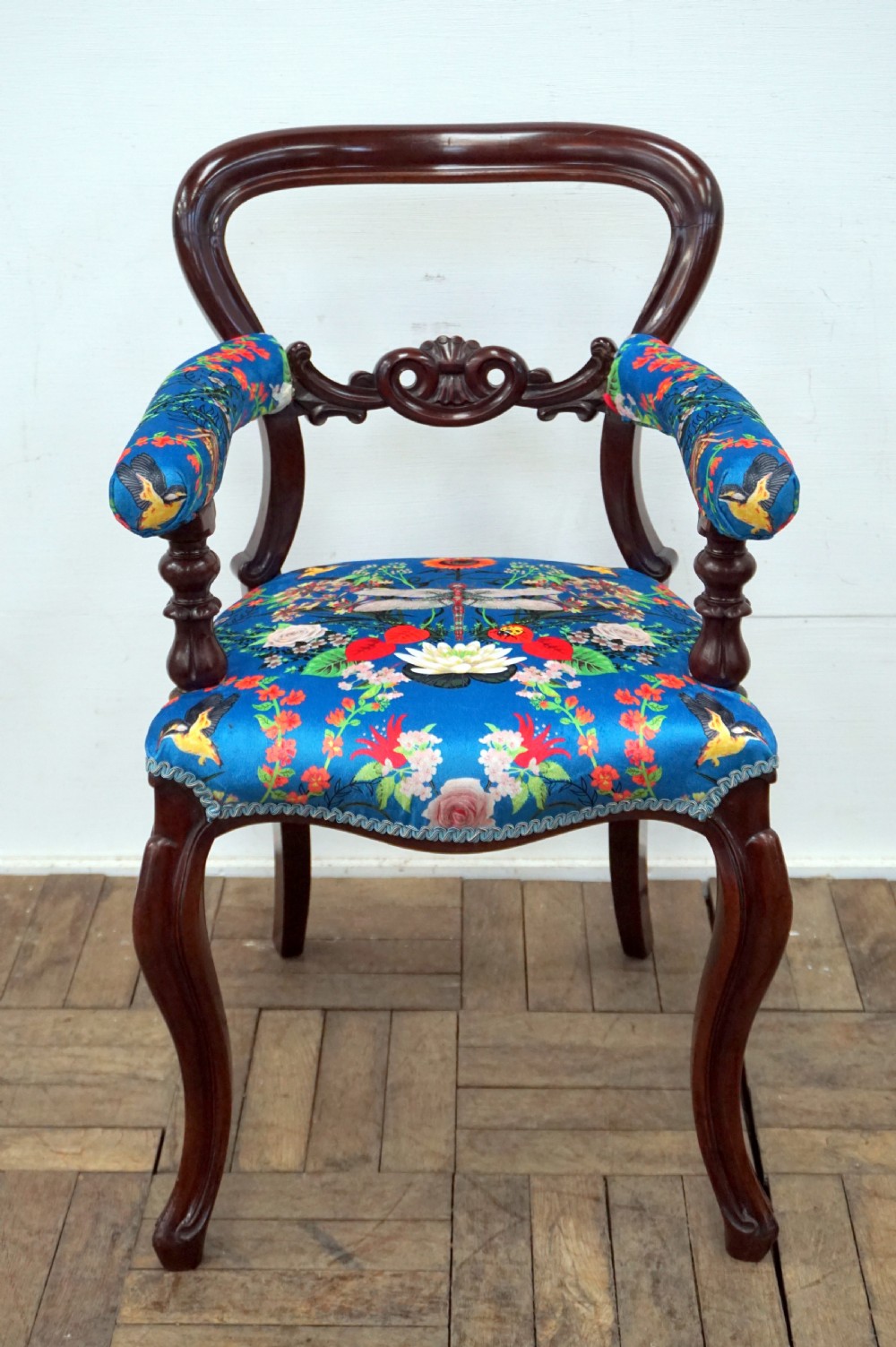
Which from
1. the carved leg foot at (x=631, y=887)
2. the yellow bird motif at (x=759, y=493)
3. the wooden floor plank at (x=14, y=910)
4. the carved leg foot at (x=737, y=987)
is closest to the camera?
the yellow bird motif at (x=759, y=493)

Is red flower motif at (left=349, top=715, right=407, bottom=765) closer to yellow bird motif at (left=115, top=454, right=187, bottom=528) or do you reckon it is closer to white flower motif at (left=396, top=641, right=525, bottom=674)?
white flower motif at (left=396, top=641, right=525, bottom=674)

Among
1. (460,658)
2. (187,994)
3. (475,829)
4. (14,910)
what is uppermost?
(460,658)

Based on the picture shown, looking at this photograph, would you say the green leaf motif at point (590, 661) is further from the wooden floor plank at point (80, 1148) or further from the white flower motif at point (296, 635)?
the wooden floor plank at point (80, 1148)

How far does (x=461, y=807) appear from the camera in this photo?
1072 mm

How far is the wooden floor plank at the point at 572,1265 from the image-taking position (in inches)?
46.7

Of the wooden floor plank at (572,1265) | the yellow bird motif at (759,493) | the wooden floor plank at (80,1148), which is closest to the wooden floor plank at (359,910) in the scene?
the wooden floor plank at (80,1148)

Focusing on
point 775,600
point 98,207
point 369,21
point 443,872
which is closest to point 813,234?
point 775,600

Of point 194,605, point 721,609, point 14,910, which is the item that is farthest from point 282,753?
point 14,910

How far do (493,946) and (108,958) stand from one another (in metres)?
0.49

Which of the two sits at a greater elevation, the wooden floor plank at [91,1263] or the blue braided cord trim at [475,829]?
the blue braided cord trim at [475,829]

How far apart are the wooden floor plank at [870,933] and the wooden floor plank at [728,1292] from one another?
418 millimetres

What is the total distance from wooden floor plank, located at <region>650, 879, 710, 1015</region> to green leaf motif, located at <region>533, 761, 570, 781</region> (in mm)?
626

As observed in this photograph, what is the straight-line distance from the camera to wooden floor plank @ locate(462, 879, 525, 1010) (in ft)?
5.32

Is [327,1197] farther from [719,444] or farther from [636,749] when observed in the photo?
[719,444]
